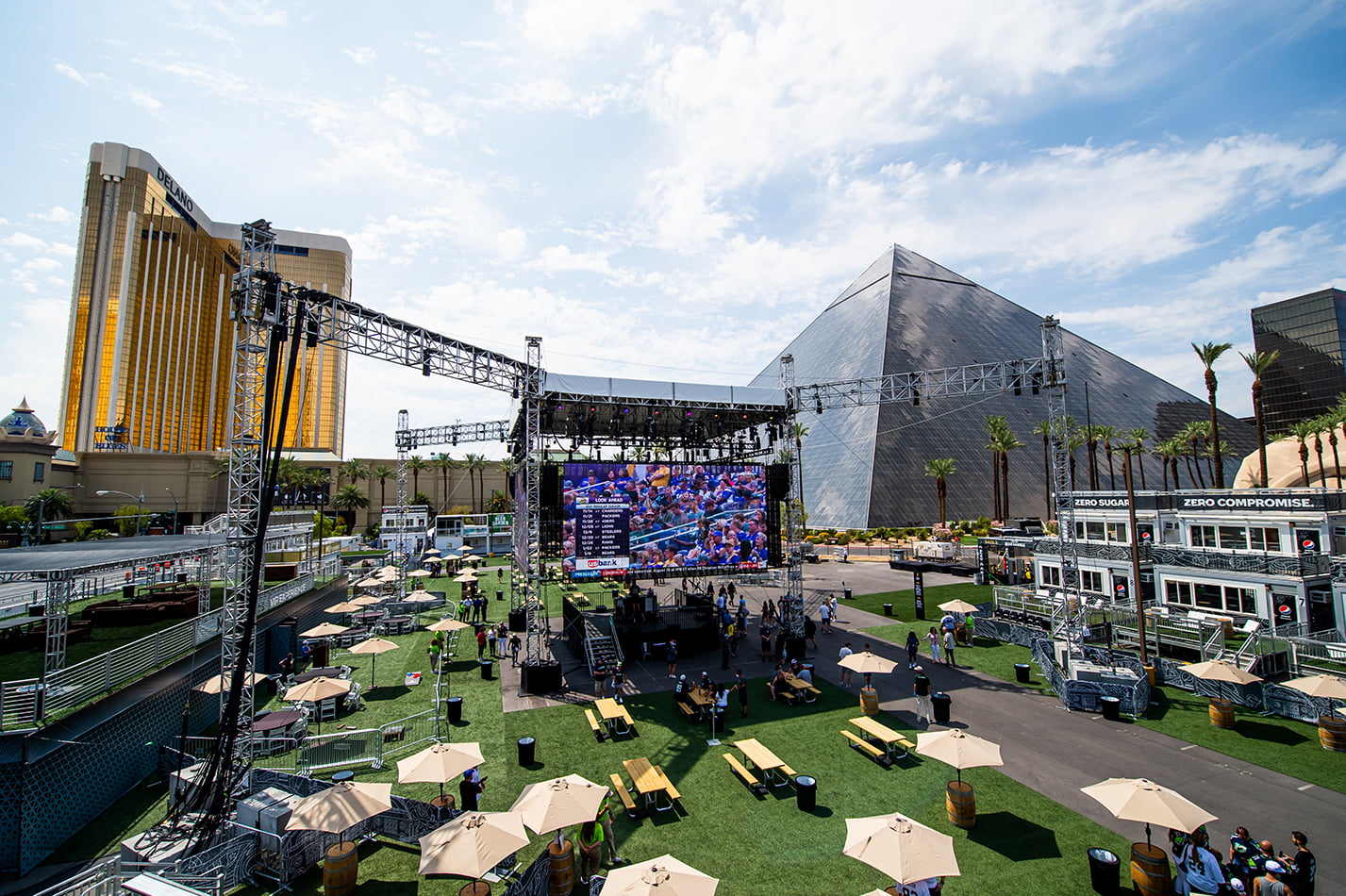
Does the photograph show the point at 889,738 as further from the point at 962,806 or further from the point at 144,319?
the point at 144,319

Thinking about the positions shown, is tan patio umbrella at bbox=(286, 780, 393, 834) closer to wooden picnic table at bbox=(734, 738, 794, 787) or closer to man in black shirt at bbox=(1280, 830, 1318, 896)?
wooden picnic table at bbox=(734, 738, 794, 787)

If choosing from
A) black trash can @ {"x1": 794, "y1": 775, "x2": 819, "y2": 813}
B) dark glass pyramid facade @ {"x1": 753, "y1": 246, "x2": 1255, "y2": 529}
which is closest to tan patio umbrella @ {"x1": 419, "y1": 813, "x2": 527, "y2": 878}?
black trash can @ {"x1": 794, "y1": 775, "x2": 819, "y2": 813}

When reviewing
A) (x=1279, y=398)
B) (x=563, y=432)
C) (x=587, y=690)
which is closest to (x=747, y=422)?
(x=563, y=432)

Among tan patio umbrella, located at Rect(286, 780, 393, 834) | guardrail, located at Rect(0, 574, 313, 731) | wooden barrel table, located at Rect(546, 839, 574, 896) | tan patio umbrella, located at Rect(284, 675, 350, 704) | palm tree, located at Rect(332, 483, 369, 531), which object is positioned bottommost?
wooden barrel table, located at Rect(546, 839, 574, 896)

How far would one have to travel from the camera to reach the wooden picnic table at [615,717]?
16.0 metres

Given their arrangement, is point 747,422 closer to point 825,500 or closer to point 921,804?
point 921,804

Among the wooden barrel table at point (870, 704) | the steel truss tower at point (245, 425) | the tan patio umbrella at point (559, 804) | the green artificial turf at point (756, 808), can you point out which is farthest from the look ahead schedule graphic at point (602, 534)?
the tan patio umbrella at point (559, 804)

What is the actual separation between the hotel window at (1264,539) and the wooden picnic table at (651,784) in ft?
87.8

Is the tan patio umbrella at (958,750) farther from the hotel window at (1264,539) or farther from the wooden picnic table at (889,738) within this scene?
the hotel window at (1264,539)

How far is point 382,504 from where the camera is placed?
83.3 meters

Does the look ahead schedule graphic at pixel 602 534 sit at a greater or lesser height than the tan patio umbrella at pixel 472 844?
greater

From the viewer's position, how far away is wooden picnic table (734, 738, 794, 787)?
41.9 ft

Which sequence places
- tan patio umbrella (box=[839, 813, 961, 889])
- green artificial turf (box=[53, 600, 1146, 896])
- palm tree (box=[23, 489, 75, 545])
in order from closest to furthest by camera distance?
tan patio umbrella (box=[839, 813, 961, 889]), green artificial turf (box=[53, 600, 1146, 896]), palm tree (box=[23, 489, 75, 545])

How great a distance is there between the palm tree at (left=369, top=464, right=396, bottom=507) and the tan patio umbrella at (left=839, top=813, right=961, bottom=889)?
273 ft
